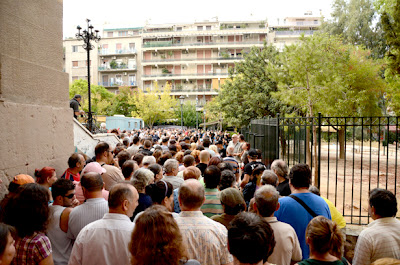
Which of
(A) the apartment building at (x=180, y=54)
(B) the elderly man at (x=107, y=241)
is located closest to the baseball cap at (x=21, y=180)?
(B) the elderly man at (x=107, y=241)

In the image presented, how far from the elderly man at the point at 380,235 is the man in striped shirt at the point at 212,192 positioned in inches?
66.8

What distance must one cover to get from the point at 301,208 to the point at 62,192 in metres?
2.65

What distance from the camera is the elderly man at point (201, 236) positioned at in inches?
107

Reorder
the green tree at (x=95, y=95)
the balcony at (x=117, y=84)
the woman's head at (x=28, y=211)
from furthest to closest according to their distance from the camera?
the balcony at (x=117, y=84) → the green tree at (x=95, y=95) → the woman's head at (x=28, y=211)

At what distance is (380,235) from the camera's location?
117 inches

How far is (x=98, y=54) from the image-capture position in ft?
193

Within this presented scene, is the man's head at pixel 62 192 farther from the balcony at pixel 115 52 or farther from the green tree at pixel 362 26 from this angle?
the balcony at pixel 115 52

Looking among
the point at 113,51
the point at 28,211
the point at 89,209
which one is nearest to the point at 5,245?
the point at 28,211

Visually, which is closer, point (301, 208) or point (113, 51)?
point (301, 208)

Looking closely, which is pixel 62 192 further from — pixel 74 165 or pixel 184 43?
pixel 184 43

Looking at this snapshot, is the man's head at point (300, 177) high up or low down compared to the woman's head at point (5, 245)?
up

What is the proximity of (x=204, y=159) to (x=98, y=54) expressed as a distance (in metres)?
58.1

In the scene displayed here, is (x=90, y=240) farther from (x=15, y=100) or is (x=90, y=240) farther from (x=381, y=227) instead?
(x=15, y=100)

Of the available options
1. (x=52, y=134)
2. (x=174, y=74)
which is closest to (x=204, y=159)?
(x=52, y=134)
